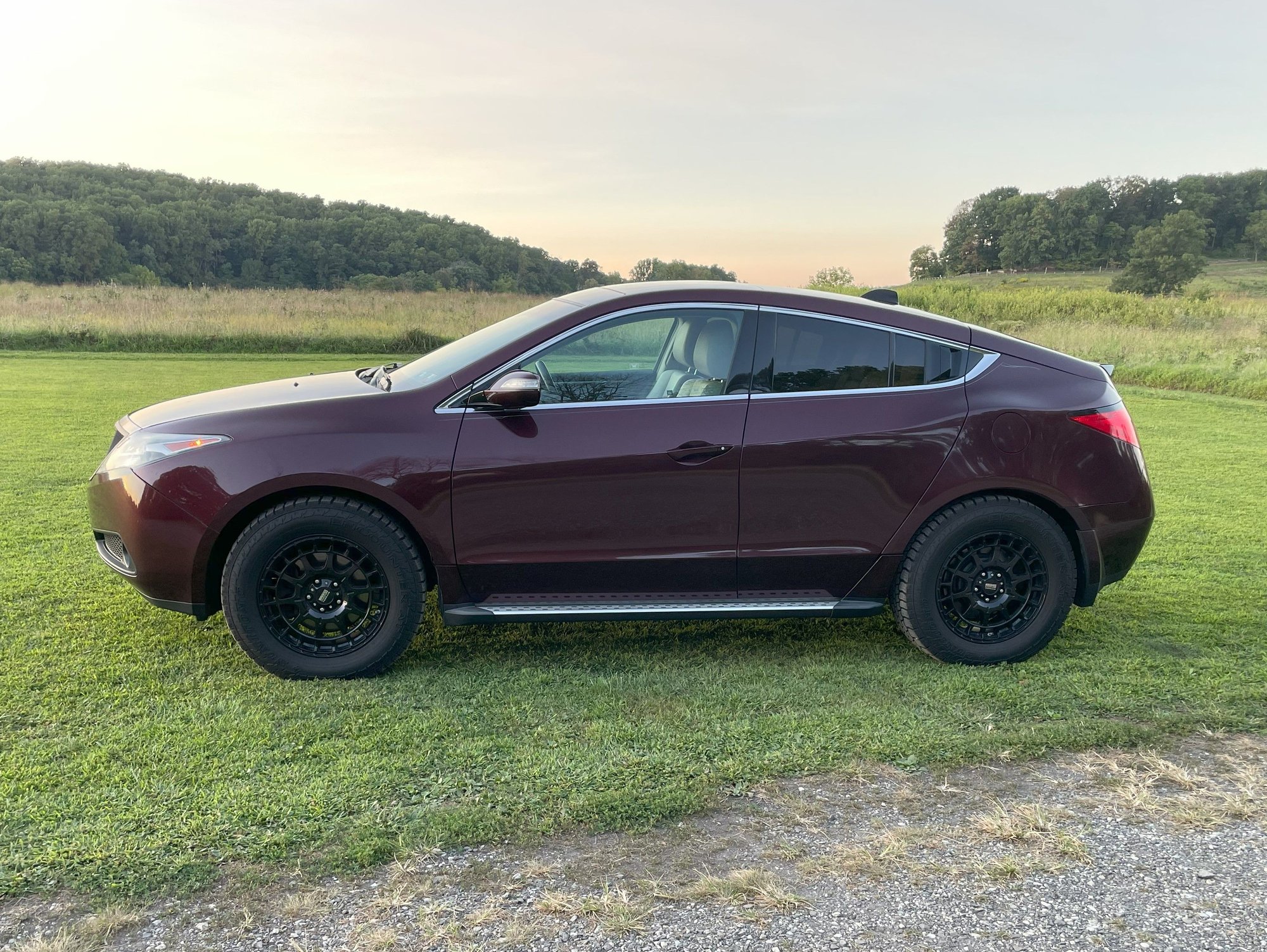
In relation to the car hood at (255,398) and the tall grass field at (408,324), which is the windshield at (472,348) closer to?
the car hood at (255,398)

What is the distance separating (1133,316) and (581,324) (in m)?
33.4

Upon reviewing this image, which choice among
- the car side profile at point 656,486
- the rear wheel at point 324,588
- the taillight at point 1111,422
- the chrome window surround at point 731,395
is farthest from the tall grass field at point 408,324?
the rear wheel at point 324,588

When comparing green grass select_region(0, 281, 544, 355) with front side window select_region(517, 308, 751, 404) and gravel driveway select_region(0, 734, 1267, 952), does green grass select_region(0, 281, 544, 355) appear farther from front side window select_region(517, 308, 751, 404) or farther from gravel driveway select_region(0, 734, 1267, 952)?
gravel driveway select_region(0, 734, 1267, 952)

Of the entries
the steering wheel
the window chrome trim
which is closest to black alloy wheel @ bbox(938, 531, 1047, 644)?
the window chrome trim

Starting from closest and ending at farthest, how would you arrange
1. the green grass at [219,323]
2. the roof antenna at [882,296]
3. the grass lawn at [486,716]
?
the grass lawn at [486,716] → the roof antenna at [882,296] → the green grass at [219,323]

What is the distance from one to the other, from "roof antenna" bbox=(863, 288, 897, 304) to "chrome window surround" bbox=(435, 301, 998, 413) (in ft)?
1.78

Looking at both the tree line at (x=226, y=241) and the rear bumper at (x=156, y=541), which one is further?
the tree line at (x=226, y=241)

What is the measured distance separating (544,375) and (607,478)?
1.73 feet

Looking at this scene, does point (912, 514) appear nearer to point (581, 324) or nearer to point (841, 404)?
point (841, 404)

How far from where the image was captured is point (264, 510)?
391 cm

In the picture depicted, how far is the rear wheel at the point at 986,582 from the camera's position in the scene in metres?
4.13

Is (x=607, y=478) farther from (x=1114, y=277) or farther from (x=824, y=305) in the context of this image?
(x=1114, y=277)

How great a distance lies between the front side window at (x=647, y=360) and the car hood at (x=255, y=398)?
2.62ft

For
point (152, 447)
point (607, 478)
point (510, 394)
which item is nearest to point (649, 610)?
point (607, 478)
